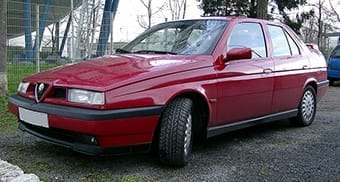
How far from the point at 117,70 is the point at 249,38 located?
184cm

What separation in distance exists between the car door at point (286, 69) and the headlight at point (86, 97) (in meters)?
2.43

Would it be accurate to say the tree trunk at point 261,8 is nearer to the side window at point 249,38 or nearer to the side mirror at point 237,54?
the side window at point 249,38

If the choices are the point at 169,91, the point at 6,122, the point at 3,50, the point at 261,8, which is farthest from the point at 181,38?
the point at 261,8

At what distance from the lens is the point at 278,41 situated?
5184 millimetres

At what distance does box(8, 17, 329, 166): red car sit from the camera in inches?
124

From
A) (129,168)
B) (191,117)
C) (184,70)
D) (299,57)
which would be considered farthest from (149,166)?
(299,57)

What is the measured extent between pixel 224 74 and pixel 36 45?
6.55 meters

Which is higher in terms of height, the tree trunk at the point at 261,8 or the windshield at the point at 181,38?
the tree trunk at the point at 261,8

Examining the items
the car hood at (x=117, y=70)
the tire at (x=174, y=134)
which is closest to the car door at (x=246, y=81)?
the car hood at (x=117, y=70)

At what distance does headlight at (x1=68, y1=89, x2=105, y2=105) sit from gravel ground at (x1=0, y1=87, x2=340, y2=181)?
1.95 feet

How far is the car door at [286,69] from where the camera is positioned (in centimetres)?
489

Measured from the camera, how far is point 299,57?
543 cm

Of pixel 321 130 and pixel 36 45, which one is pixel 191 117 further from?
pixel 36 45

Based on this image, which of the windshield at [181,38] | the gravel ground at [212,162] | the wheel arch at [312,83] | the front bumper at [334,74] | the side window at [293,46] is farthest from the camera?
the front bumper at [334,74]
